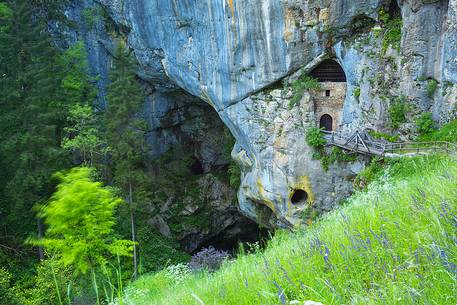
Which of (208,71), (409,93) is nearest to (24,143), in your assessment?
(208,71)

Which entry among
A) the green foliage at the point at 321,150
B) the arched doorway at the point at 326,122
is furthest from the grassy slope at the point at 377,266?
the arched doorway at the point at 326,122

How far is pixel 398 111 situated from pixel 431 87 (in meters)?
1.47

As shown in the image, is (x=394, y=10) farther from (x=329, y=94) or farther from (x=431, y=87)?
(x=329, y=94)

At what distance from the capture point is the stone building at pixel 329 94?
1759cm

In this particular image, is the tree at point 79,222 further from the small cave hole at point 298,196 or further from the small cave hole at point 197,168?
the small cave hole at point 197,168

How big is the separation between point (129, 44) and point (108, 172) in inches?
335

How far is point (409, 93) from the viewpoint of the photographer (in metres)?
14.7

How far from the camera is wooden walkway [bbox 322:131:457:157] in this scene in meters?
12.5

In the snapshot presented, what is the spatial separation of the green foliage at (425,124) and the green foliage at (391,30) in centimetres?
285

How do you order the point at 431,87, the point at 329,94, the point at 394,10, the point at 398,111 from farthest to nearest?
the point at 329,94, the point at 394,10, the point at 398,111, the point at 431,87

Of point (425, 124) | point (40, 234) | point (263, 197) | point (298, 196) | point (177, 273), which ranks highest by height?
point (425, 124)

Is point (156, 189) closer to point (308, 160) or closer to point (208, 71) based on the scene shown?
point (208, 71)

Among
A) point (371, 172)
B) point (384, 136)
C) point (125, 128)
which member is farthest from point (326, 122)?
point (125, 128)

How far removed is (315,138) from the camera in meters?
16.9
